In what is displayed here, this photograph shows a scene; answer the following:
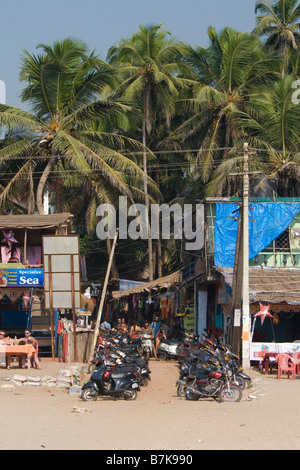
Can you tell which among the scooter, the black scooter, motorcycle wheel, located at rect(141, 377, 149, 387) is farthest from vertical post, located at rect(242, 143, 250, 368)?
the black scooter

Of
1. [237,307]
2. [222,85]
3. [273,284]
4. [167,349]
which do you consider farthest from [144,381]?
[222,85]

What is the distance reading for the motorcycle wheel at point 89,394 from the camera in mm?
15500

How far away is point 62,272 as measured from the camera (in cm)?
2411

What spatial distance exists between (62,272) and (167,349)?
528 cm

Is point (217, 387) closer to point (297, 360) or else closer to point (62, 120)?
point (297, 360)

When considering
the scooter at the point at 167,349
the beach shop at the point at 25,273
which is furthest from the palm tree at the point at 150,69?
the scooter at the point at 167,349

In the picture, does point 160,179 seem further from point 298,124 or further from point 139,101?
point 298,124

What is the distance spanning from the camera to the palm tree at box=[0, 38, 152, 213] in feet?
101

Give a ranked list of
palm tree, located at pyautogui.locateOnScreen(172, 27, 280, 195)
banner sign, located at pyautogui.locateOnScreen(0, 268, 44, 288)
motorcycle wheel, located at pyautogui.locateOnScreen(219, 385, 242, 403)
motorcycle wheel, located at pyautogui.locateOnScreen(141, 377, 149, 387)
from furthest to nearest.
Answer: palm tree, located at pyautogui.locateOnScreen(172, 27, 280, 195), banner sign, located at pyautogui.locateOnScreen(0, 268, 44, 288), motorcycle wheel, located at pyautogui.locateOnScreen(141, 377, 149, 387), motorcycle wheel, located at pyautogui.locateOnScreen(219, 385, 242, 403)

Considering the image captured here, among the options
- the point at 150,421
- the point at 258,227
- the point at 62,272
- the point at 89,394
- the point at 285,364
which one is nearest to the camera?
the point at 150,421

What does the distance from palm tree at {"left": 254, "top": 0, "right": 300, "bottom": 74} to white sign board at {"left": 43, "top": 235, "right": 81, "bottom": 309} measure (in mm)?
23558

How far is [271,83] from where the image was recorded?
37.5 metres

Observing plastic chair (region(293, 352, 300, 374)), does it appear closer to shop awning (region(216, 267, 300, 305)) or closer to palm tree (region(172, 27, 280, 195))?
shop awning (region(216, 267, 300, 305))

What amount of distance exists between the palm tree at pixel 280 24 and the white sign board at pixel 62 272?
23558mm
